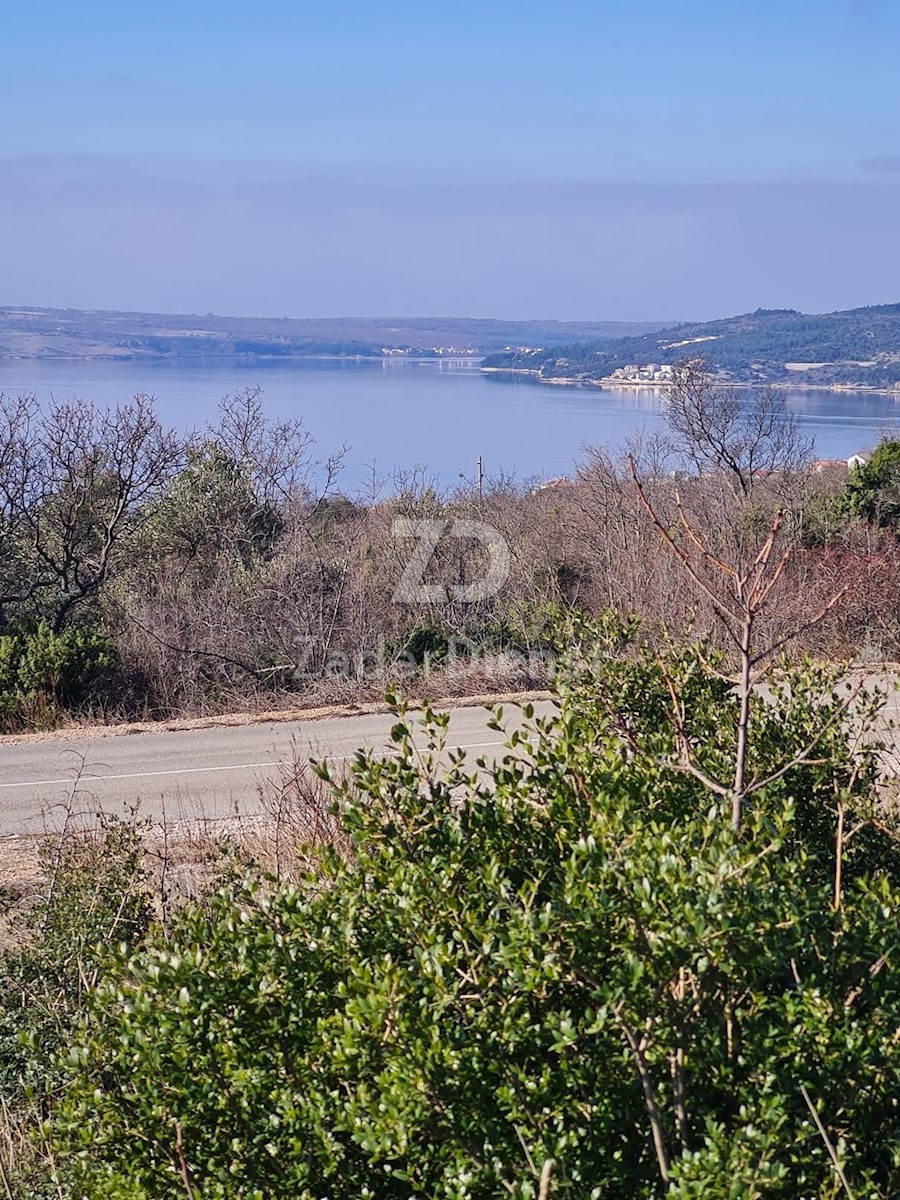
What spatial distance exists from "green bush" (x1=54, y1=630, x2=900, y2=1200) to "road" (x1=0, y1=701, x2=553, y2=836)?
6902 millimetres

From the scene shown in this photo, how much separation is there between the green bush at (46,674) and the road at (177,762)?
1.25m

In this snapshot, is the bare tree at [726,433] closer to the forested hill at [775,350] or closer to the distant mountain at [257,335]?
the forested hill at [775,350]

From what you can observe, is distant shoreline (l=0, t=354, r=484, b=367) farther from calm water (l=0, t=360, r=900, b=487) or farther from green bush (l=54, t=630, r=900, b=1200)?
green bush (l=54, t=630, r=900, b=1200)

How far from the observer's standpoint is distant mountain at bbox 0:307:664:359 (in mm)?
97438

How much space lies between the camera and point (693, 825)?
3113 mm

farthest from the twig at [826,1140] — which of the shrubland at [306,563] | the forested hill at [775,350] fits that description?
the forested hill at [775,350]

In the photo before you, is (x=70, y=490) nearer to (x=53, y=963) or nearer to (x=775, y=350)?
(x=53, y=963)

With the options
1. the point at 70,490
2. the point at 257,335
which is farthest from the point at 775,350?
the point at 70,490

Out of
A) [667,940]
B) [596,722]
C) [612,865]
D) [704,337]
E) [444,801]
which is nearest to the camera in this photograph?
[667,940]

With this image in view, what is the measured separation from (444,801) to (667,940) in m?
1.08

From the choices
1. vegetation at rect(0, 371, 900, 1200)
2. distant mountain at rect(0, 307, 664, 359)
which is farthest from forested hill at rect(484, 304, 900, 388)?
vegetation at rect(0, 371, 900, 1200)

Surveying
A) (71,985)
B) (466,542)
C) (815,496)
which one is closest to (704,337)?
(815,496)

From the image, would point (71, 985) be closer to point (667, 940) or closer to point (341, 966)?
point (341, 966)

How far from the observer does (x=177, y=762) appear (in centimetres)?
1321
